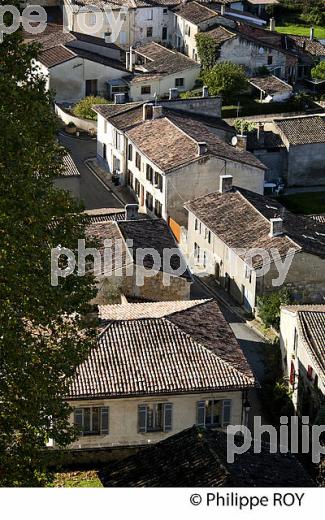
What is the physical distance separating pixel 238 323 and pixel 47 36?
38404mm

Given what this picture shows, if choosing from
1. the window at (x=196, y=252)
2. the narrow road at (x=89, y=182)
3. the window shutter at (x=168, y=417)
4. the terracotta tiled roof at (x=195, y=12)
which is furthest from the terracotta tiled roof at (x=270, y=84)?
the window shutter at (x=168, y=417)

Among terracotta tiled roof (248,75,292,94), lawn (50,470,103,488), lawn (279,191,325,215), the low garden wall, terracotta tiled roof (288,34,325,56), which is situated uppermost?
terracotta tiled roof (288,34,325,56)

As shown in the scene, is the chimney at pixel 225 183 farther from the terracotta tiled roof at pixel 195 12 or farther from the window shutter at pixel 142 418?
the terracotta tiled roof at pixel 195 12

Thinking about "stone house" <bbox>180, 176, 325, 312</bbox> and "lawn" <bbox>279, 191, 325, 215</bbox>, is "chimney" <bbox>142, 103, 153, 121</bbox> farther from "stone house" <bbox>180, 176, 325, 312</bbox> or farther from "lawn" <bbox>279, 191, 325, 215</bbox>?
"stone house" <bbox>180, 176, 325, 312</bbox>

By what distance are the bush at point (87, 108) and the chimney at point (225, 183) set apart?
1931 centimetres

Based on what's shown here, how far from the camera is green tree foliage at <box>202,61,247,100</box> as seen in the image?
250 ft

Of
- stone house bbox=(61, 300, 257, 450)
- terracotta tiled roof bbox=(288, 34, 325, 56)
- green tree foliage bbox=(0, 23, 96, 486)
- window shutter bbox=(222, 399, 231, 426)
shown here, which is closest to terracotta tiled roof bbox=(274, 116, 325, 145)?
terracotta tiled roof bbox=(288, 34, 325, 56)

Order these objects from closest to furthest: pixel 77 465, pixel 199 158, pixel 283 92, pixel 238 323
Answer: pixel 77 465 < pixel 238 323 < pixel 199 158 < pixel 283 92

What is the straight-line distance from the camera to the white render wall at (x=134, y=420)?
35.4 metres

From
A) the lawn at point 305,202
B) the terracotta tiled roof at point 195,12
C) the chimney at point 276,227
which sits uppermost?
the terracotta tiled roof at point 195,12

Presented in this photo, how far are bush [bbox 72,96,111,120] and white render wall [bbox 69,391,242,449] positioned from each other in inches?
1441

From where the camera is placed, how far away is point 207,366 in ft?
119

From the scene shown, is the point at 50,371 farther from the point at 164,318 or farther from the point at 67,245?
the point at 164,318
